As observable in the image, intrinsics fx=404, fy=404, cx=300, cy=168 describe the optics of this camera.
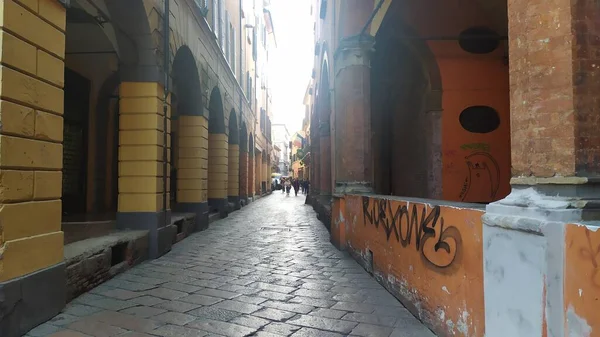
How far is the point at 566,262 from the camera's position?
6.35ft

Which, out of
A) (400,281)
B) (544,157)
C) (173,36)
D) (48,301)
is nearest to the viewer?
(544,157)

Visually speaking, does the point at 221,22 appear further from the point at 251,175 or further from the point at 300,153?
the point at 300,153

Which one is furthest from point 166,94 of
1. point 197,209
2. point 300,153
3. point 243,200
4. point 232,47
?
point 300,153

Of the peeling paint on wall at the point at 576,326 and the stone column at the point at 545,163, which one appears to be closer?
the peeling paint on wall at the point at 576,326

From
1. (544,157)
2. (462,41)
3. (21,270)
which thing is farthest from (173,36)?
(544,157)

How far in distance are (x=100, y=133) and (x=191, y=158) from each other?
313cm

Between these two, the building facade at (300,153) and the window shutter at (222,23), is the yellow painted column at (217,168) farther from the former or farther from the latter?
the building facade at (300,153)

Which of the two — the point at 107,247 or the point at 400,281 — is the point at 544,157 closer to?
the point at 400,281

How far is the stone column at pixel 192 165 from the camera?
10234 mm

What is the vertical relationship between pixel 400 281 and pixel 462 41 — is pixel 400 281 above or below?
below

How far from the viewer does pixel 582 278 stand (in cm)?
183

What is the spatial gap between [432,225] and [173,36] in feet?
21.3

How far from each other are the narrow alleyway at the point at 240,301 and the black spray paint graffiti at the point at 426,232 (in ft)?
2.22

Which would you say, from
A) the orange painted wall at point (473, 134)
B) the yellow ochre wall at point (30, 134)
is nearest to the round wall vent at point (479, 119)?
the orange painted wall at point (473, 134)
